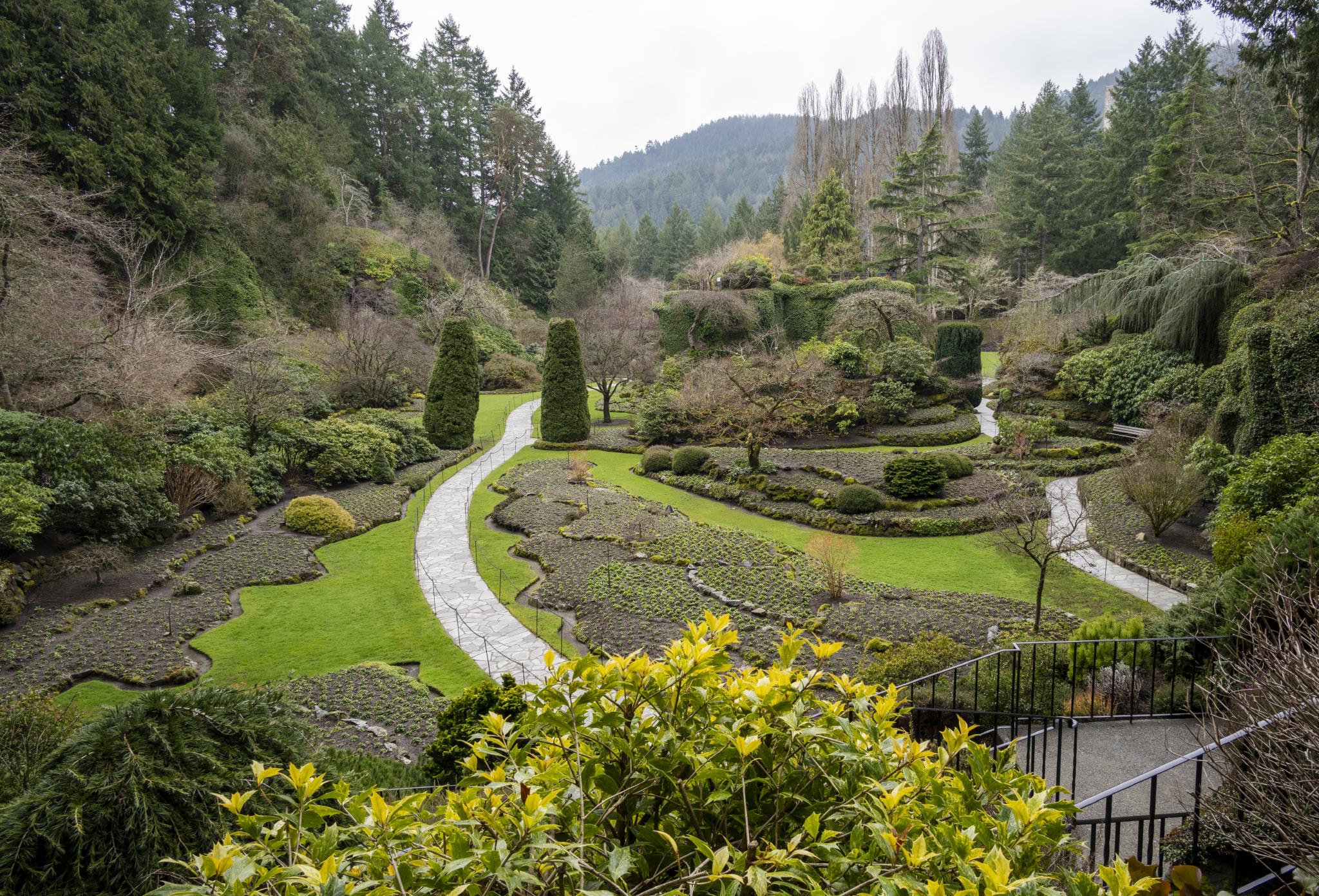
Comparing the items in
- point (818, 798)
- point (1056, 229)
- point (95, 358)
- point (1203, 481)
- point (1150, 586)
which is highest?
point (1056, 229)

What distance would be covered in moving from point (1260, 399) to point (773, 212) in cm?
5059

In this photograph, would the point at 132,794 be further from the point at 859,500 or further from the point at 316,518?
the point at 859,500

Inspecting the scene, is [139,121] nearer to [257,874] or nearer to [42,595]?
[42,595]

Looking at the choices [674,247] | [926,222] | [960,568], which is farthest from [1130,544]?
[674,247]

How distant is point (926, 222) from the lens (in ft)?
115

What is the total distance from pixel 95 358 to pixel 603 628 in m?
12.7

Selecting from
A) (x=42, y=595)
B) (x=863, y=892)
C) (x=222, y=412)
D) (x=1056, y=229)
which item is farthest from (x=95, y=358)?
(x=1056, y=229)

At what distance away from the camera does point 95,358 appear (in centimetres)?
1477

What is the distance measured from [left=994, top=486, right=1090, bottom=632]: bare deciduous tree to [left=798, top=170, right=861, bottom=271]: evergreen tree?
2376cm

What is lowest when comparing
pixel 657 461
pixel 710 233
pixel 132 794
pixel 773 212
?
pixel 657 461

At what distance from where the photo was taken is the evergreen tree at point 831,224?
1448 inches

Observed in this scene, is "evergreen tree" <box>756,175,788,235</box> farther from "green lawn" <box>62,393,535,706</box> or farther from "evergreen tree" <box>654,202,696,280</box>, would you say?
"green lawn" <box>62,393,535,706</box>

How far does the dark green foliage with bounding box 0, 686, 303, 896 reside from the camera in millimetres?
3424

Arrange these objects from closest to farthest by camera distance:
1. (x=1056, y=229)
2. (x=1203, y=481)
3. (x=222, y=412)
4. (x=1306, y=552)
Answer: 1. (x=1306, y=552)
2. (x=1203, y=481)
3. (x=222, y=412)
4. (x=1056, y=229)
